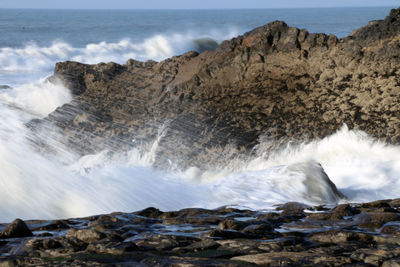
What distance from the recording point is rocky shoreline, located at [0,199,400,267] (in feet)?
13.4

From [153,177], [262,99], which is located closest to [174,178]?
[153,177]

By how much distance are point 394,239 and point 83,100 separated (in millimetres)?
6633

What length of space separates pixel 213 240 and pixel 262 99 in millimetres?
4850

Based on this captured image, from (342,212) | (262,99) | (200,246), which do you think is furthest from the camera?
(262,99)

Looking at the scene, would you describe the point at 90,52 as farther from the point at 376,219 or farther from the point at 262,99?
the point at 376,219

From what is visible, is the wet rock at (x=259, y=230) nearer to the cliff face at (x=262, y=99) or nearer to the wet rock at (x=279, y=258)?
the wet rock at (x=279, y=258)

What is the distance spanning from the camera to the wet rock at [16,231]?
5.01 metres

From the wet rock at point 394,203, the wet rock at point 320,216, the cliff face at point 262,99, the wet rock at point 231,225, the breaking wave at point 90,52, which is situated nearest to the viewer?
the wet rock at point 231,225

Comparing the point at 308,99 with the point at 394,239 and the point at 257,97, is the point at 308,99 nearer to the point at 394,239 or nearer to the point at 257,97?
the point at 257,97

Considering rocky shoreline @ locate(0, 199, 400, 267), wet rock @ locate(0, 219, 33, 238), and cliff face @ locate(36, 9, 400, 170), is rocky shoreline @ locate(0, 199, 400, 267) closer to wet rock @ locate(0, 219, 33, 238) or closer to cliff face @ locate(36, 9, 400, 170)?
wet rock @ locate(0, 219, 33, 238)

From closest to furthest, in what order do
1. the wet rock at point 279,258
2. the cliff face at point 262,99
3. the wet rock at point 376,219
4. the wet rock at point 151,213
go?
the wet rock at point 279,258 → the wet rock at point 376,219 → the wet rock at point 151,213 → the cliff face at point 262,99

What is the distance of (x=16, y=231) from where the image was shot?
5059 millimetres

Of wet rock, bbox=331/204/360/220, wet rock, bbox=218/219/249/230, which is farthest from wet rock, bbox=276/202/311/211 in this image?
wet rock, bbox=218/219/249/230

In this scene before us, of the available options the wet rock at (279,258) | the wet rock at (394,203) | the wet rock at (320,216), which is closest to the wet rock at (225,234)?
the wet rock at (279,258)
